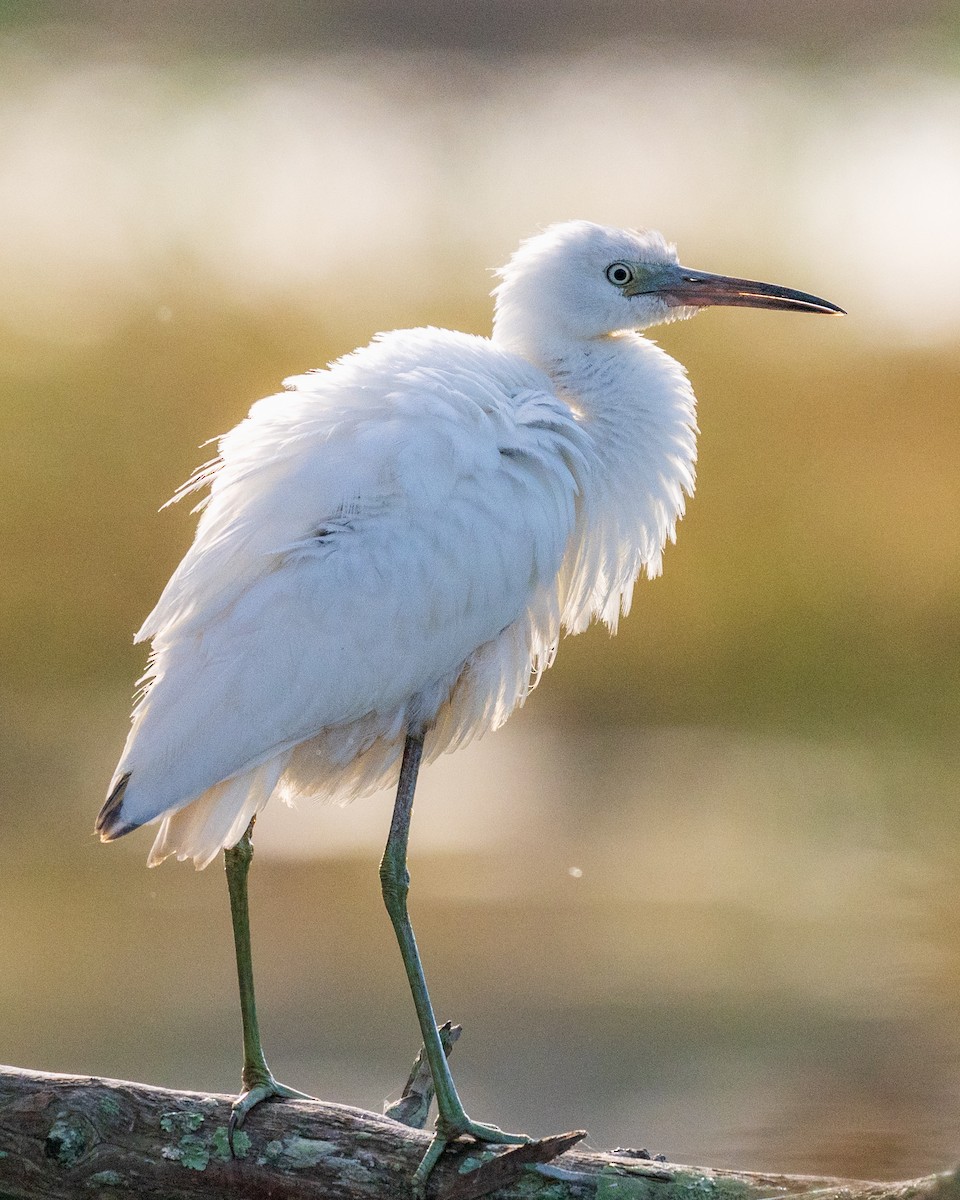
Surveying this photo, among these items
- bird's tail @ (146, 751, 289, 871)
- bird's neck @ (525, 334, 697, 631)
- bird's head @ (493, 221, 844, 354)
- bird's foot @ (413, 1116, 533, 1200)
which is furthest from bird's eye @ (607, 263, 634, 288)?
bird's foot @ (413, 1116, 533, 1200)

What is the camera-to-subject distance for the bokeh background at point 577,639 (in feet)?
16.8

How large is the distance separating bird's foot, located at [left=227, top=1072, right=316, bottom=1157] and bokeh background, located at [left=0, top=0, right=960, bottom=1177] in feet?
5.29

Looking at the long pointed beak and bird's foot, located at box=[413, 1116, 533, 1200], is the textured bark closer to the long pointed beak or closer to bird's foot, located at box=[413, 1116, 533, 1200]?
bird's foot, located at box=[413, 1116, 533, 1200]

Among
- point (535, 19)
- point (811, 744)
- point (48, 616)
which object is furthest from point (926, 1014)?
point (535, 19)

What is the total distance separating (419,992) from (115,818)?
584 mm

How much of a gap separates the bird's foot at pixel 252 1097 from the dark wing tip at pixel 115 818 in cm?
45

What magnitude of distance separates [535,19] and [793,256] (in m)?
3.84

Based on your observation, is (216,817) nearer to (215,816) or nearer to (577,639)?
(215,816)

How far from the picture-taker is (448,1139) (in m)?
2.70

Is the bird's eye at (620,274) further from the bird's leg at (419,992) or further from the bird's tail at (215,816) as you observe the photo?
the bird's tail at (215,816)

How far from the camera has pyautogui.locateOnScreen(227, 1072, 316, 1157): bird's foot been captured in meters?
2.68

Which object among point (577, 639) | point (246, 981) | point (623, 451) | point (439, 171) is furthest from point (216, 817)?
point (439, 171)

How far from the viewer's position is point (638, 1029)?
5.16 metres

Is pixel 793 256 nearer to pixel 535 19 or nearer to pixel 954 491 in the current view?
pixel 954 491
